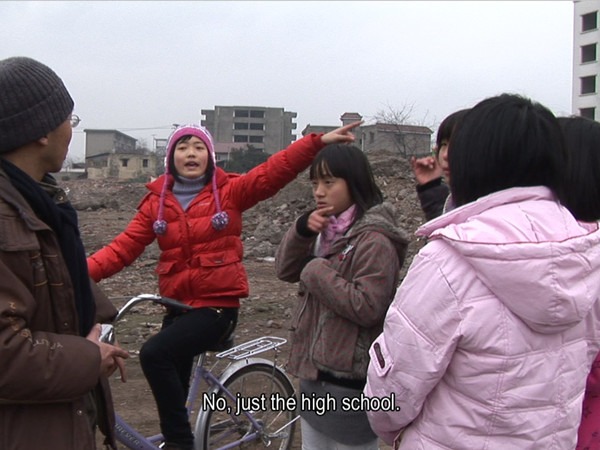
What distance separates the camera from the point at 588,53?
45531mm

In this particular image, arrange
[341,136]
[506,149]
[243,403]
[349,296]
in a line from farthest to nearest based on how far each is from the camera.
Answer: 1. [243,403]
2. [341,136]
3. [349,296]
4. [506,149]

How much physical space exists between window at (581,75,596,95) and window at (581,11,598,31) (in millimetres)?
3826

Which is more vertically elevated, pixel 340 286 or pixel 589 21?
pixel 589 21

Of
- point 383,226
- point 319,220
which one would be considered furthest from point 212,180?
point 383,226

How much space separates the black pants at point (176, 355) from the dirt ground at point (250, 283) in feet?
1.24

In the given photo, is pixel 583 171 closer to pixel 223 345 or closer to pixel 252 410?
pixel 223 345

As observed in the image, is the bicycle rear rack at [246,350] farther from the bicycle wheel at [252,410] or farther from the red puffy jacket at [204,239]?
the red puffy jacket at [204,239]

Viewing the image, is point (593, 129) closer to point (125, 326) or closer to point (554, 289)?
point (554, 289)

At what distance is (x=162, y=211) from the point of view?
3098mm

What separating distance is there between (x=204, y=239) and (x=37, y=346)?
4.81ft

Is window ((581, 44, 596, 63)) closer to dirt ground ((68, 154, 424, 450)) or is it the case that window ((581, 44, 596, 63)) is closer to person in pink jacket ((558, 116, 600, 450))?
dirt ground ((68, 154, 424, 450))

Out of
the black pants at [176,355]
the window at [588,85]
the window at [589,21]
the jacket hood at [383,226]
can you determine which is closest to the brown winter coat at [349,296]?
the jacket hood at [383,226]

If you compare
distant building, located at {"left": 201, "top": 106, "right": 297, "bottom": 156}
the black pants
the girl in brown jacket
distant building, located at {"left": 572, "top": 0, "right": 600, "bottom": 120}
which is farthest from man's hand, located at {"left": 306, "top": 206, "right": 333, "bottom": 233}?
distant building, located at {"left": 201, "top": 106, "right": 297, "bottom": 156}

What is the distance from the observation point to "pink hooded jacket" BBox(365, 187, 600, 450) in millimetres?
1478
